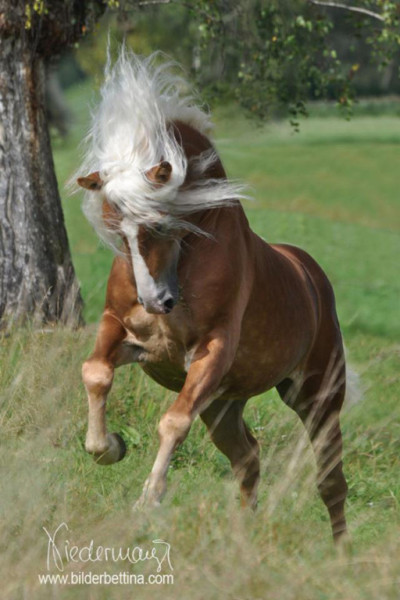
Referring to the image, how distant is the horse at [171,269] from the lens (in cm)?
523

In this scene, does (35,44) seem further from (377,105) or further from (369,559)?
(377,105)

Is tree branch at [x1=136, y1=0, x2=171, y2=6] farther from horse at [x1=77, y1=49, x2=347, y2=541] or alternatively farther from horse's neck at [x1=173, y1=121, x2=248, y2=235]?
Answer: horse's neck at [x1=173, y1=121, x2=248, y2=235]

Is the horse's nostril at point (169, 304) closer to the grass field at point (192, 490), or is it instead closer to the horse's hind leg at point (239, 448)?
the grass field at point (192, 490)

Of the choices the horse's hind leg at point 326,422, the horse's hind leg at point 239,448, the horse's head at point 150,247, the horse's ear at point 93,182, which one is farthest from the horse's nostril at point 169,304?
the horse's hind leg at point 326,422

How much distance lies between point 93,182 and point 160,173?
319 mm

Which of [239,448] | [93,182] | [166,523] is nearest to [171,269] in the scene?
[93,182]

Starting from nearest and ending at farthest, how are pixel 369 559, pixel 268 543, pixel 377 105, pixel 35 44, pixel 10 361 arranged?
pixel 369 559, pixel 268 543, pixel 10 361, pixel 35 44, pixel 377 105

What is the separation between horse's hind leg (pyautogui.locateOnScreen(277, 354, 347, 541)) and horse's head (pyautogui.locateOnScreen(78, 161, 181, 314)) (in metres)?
1.94

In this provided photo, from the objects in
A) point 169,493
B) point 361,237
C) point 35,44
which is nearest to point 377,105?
point 361,237

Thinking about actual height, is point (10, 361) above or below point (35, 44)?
below

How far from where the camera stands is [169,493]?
5242 mm

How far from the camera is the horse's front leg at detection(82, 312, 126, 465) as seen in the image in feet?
17.5

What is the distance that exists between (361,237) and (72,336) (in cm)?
1826

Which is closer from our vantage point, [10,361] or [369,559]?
[369,559]
